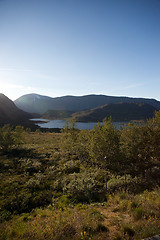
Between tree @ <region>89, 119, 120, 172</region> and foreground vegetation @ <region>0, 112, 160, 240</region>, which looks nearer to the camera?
foreground vegetation @ <region>0, 112, 160, 240</region>

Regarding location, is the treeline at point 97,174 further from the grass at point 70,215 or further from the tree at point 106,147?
the grass at point 70,215

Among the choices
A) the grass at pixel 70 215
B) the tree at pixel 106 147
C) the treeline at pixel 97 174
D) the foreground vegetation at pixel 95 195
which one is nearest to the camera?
the grass at pixel 70 215

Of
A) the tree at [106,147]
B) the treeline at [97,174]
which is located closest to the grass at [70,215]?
the treeline at [97,174]

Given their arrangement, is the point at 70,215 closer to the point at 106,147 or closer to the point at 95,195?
the point at 95,195

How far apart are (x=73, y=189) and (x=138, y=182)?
761cm

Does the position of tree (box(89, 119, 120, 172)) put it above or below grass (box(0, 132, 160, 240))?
above

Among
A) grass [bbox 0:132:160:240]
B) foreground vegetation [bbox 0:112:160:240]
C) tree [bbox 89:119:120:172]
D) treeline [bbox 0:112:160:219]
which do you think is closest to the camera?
grass [bbox 0:132:160:240]

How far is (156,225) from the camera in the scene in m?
6.05

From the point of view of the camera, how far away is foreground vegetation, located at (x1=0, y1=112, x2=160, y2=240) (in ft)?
21.7

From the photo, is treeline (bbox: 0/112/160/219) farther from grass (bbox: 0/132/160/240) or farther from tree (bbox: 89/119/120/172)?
grass (bbox: 0/132/160/240)

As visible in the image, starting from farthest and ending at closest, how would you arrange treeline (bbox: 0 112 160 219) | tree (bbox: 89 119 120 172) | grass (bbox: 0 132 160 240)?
tree (bbox: 89 119 120 172)
treeline (bbox: 0 112 160 219)
grass (bbox: 0 132 160 240)

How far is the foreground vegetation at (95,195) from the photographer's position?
6.61 m

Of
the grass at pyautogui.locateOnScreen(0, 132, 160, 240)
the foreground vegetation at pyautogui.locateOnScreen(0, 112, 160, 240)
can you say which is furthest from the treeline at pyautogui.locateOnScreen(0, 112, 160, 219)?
the grass at pyautogui.locateOnScreen(0, 132, 160, 240)

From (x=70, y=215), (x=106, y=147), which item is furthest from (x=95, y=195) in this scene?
(x=106, y=147)
